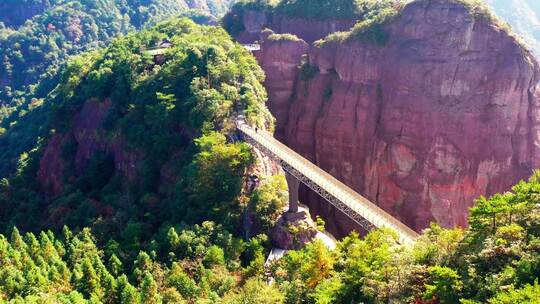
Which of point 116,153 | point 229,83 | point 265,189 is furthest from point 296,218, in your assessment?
point 116,153

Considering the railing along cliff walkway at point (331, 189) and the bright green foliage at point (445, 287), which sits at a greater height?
the bright green foliage at point (445, 287)

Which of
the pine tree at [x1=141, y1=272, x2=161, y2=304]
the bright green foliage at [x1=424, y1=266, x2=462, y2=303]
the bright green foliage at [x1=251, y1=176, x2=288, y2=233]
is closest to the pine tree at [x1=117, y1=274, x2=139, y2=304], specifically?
the pine tree at [x1=141, y1=272, x2=161, y2=304]

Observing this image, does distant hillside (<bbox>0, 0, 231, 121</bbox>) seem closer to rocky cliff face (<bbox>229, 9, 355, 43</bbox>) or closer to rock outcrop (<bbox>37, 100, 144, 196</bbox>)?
rock outcrop (<bbox>37, 100, 144, 196</bbox>)

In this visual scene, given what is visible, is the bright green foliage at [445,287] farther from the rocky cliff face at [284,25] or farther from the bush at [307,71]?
the rocky cliff face at [284,25]

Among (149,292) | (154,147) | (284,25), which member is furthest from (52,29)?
(149,292)

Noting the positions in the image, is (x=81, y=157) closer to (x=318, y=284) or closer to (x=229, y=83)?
(x=229, y=83)

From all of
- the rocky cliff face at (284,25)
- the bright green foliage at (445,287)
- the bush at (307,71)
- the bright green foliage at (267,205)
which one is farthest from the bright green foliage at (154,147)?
the bright green foliage at (445,287)
